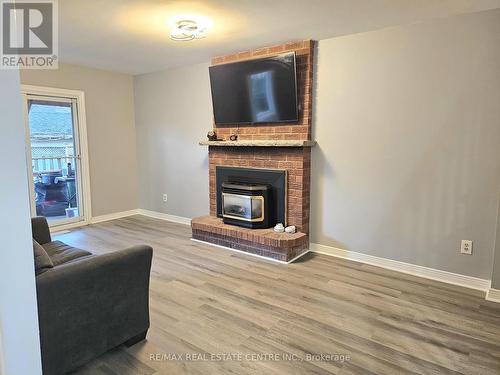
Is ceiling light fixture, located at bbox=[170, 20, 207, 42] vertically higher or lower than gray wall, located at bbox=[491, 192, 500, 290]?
higher

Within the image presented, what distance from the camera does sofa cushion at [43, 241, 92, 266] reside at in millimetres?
2431

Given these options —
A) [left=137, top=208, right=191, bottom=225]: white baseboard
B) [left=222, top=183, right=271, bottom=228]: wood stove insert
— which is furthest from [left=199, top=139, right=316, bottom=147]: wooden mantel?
[left=137, top=208, right=191, bottom=225]: white baseboard

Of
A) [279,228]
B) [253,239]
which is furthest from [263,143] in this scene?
[253,239]

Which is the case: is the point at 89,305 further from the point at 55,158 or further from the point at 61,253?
the point at 55,158

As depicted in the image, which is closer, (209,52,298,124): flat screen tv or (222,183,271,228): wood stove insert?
(209,52,298,124): flat screen tv

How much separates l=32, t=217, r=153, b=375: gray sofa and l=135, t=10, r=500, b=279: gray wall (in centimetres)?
237

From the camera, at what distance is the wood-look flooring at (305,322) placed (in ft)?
6.50

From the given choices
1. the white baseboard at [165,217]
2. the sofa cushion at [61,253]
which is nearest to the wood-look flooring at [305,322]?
the sofa cushion at [61,253]

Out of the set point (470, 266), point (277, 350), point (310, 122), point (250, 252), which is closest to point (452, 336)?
point (470, 266)

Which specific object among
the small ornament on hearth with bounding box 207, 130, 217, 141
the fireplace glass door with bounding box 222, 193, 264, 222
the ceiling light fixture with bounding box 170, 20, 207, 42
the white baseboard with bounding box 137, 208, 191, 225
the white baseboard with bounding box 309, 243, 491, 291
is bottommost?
the white baseboard with bounding box 309, 243, 491, 291

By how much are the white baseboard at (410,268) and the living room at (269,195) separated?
0.05 ft

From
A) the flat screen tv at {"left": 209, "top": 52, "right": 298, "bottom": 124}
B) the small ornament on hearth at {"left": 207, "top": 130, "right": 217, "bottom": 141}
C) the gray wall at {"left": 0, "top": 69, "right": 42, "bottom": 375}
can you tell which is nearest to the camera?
the gray wall at {"left": 0, "top": 69, "right": 42, "bottom": 375}

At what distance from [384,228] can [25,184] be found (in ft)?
10.5

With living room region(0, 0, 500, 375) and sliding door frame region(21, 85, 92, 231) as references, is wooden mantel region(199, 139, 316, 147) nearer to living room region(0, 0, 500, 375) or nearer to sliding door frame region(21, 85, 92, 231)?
living room region(0, 0, 500, 375)
